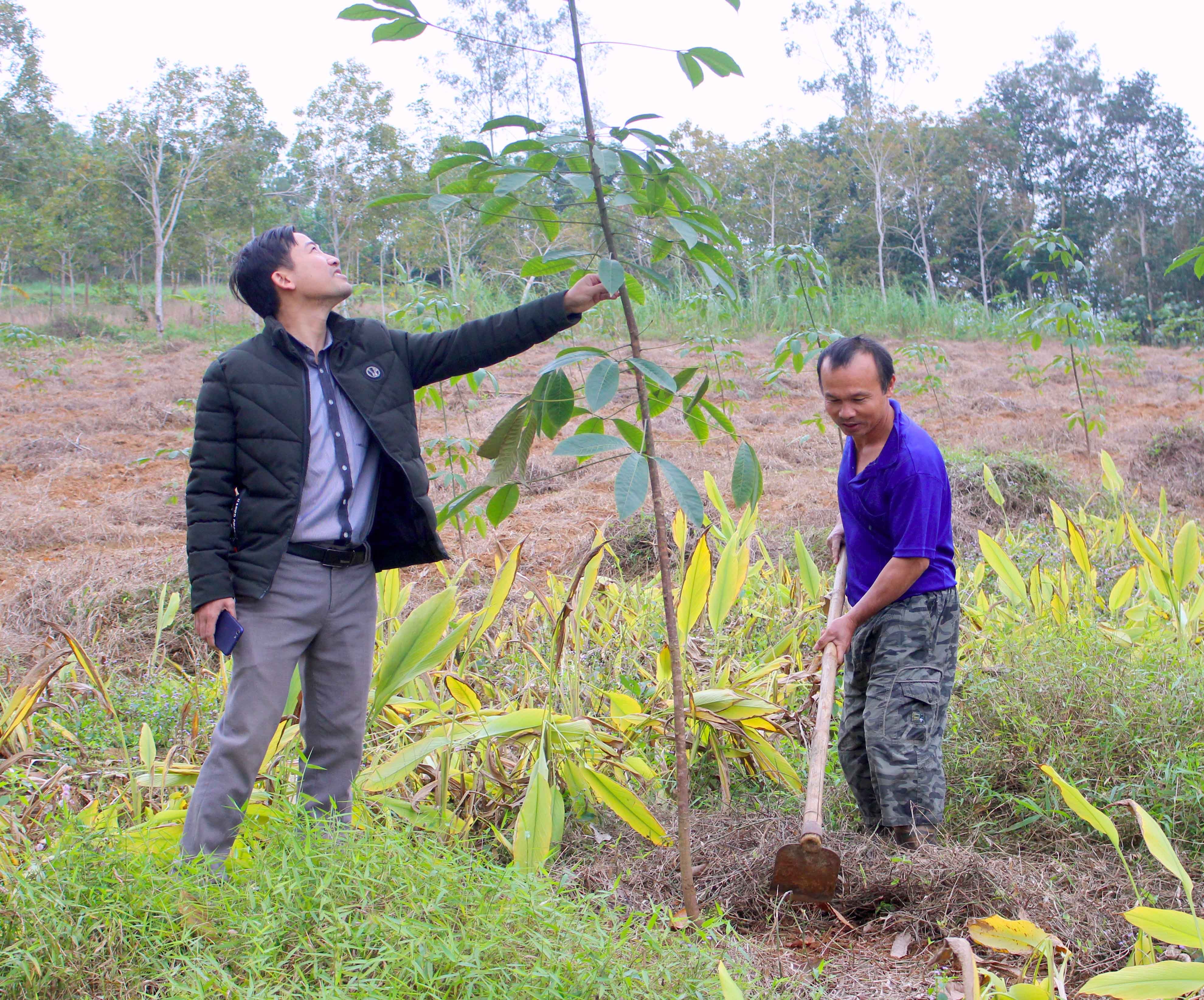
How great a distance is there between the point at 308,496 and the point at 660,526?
29.3 inches

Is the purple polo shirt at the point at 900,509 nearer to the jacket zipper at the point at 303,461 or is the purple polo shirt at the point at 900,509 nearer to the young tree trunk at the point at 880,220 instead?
the jacket zipper at the point at 303,461

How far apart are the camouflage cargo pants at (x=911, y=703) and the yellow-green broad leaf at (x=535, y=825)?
73cm

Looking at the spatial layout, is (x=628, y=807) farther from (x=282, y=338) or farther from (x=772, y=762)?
(x=282, y=338)

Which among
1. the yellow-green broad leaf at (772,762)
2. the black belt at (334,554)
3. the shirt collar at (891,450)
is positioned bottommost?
the yellow-green broad leaf at (772,762)

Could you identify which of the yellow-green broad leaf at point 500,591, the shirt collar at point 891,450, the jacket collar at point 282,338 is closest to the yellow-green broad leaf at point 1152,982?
the shirt collar at point 891,450

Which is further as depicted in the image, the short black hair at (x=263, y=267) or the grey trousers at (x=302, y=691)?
the short black hair at (x=263, y=267)

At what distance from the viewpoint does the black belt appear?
1.89 m

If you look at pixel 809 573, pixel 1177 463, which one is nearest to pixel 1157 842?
pixel 809 573

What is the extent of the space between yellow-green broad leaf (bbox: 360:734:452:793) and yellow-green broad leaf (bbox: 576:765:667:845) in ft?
1.15

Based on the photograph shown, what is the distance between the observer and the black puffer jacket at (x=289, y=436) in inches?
71.8

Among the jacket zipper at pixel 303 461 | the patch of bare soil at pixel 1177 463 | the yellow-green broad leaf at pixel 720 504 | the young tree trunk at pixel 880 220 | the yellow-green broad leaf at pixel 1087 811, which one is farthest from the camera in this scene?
the young tree trunk at pixel 880 220

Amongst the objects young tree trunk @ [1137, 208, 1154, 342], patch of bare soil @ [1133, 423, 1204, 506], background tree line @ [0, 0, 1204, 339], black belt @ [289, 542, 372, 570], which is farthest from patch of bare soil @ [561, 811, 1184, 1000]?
young tree trunk @ [1137, 208, 1154, 342]

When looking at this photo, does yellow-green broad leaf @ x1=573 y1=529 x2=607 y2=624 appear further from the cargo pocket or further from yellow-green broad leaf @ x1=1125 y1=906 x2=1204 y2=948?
yellow-green broad leaf @ x1=1125 y1=906 x2=1204 y2=948

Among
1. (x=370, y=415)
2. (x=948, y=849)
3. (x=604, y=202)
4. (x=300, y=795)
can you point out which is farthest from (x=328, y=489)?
(x=948, y=849)
